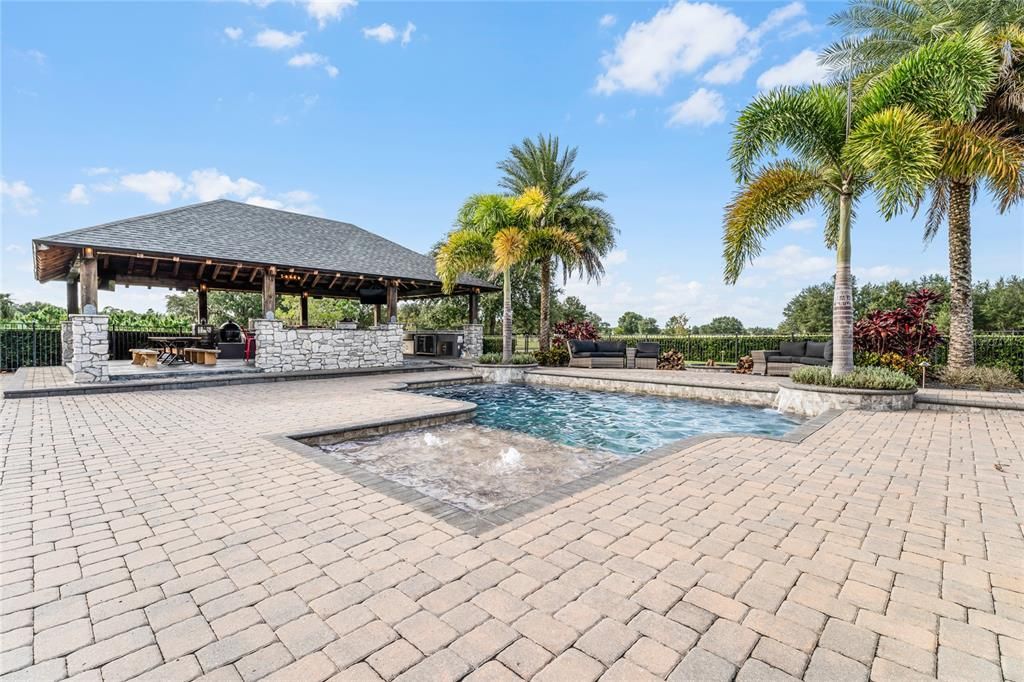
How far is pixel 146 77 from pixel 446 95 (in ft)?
30.1

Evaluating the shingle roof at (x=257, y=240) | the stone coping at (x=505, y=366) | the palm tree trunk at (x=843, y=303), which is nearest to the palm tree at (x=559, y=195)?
the stone coping at (x=505, y=366)

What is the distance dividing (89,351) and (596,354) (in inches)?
518

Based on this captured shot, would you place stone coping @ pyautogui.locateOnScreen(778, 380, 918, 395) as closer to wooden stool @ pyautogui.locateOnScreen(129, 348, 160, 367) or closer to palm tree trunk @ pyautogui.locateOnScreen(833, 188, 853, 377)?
palm tree trunk @ pyautogui.locateOnScreen(833, 188, 853, 377)

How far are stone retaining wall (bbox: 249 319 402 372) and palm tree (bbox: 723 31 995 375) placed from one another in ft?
36.0

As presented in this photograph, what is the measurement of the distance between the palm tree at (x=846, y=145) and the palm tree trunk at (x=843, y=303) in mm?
17

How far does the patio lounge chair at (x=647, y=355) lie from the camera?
591 inches

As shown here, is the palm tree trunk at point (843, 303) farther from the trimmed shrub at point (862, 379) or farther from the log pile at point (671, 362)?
the log pile at point (671, 362)

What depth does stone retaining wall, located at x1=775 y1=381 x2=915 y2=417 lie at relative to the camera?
7.36 metres

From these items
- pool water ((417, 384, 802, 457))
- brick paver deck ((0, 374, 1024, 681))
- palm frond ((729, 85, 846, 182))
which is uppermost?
palm frond ((729, 85, 846, 182))

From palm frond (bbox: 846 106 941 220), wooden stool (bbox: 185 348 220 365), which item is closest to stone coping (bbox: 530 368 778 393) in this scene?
palm frond (bbox: 846 106 941 220)

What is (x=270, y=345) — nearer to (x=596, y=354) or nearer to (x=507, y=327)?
(x=507, y=327)

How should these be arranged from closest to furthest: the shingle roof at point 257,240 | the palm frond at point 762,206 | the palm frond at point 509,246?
the palm frond at point 762,206 → the shingle roof at point 257,240 → the palm frond at point 509,246

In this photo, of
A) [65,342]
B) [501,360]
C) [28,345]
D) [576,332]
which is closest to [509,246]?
[501,360]

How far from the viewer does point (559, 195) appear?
17.0 m
